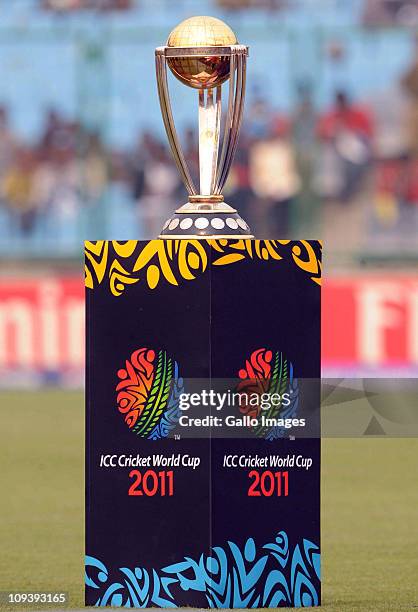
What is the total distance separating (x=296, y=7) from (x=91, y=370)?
17288mm

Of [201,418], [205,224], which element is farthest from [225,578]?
[205,224]

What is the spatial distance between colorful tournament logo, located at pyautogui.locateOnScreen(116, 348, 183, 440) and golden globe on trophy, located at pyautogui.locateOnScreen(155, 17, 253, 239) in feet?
1.63

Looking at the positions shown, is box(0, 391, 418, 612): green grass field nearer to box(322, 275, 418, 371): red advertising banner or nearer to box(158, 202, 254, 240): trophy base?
box(158, 202, 254, 240): trophy base

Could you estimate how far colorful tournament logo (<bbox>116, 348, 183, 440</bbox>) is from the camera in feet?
15.7

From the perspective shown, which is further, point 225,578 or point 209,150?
point 209,150

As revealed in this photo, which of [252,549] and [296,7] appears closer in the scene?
[252,549]

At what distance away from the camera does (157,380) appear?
479 centimetres

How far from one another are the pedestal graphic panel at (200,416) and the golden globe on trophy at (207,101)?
26 centimetres

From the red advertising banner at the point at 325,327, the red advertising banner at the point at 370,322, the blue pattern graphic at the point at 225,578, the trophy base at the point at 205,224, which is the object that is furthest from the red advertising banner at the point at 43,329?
the blue pattern graphic at the point at 225,578

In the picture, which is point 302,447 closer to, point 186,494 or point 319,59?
point 186,494

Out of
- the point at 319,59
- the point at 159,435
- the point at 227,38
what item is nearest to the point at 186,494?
the point at 159,435

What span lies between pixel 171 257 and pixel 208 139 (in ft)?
2.04

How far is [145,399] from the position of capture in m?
4.80

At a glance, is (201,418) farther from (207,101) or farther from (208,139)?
(207,101)
